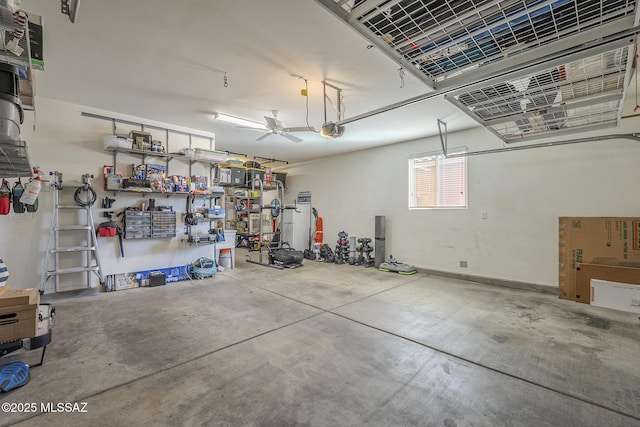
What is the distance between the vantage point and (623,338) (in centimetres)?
278

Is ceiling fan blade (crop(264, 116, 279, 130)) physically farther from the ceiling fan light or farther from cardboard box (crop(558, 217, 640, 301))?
cardboard box (crop(558, 217, 640, 301))

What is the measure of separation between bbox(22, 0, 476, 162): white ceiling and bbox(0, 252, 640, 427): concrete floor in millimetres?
3063

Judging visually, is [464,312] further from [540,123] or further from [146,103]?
[146,103]

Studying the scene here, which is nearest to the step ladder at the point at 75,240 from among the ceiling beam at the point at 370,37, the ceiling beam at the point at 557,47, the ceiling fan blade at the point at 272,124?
the ceiling fan blade at the point at 272,124

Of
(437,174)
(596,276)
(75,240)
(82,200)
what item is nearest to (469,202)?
(437,174)

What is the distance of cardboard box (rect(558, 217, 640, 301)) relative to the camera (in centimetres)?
366

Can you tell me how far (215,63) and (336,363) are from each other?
11.5 feet

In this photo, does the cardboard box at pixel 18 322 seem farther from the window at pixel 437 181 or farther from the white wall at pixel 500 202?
the window at pixel 437 181

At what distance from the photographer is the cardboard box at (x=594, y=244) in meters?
3.66

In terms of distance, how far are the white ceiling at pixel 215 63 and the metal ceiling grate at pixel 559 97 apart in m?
0.91

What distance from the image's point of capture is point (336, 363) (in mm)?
2309

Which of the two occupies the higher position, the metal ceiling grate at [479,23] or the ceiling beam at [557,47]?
the metal ceiling grate at [479,23]

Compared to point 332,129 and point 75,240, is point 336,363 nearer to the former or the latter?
point 332,129

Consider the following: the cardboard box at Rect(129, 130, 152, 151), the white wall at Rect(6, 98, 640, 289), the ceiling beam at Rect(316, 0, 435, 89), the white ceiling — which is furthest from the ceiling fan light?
the cardboard box at Rect(129, 130, 152, 151)
